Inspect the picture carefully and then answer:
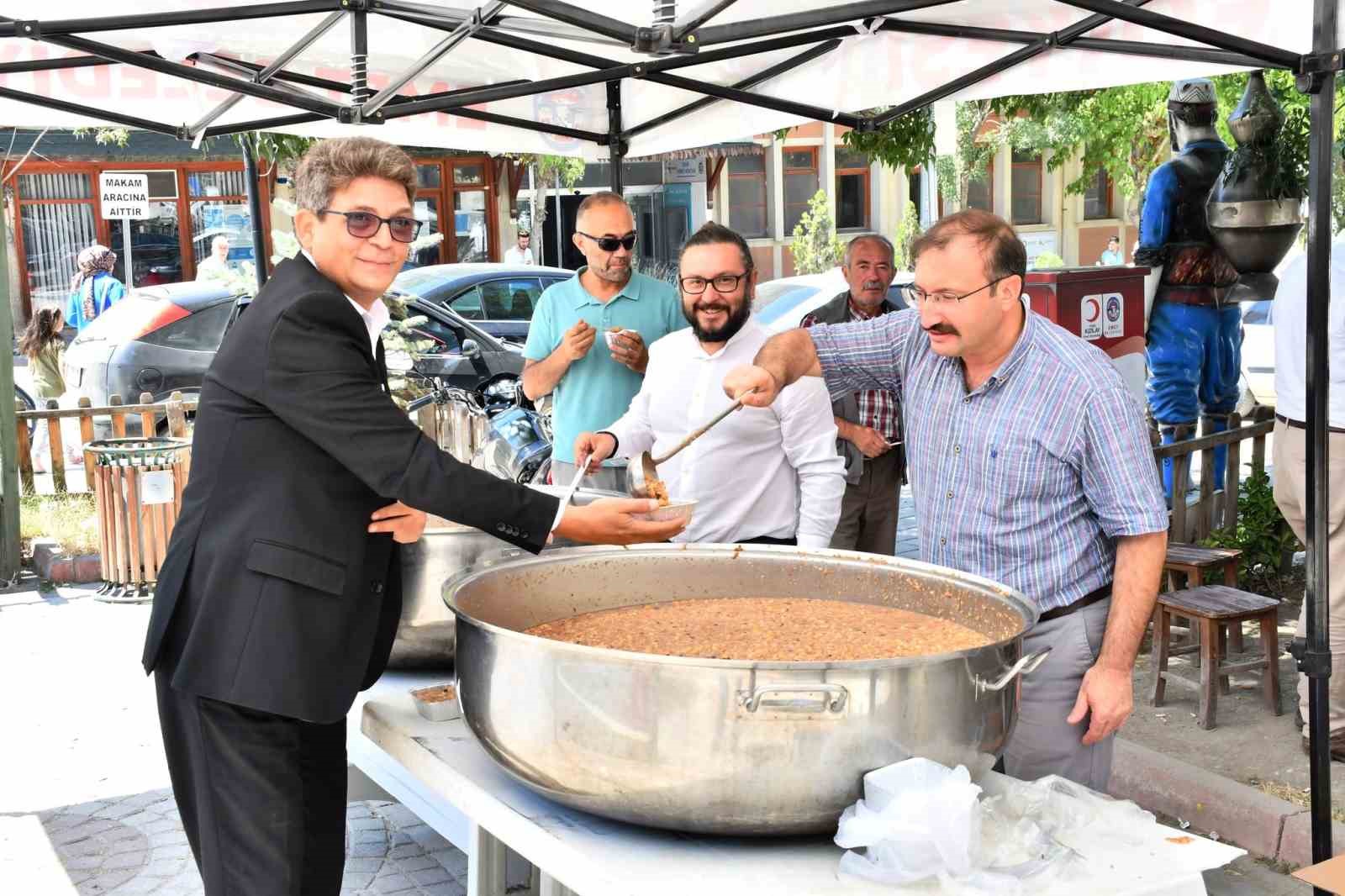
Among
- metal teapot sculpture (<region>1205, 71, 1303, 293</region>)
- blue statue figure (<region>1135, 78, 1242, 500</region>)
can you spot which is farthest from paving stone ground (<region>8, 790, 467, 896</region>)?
metal teapot sculpture (<region>1205, 71, 1303, 293</region>)

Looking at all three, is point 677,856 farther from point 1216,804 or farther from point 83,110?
point 83,110

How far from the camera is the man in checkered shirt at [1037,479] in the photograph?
8.19ft

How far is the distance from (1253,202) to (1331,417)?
286cm

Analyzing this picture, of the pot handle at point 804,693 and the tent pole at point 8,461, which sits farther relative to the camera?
the tent pole at point 8,461

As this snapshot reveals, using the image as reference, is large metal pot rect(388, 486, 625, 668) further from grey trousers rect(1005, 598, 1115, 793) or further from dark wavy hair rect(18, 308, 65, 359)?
dark wavy hair rect(18, 308, 65, 359)

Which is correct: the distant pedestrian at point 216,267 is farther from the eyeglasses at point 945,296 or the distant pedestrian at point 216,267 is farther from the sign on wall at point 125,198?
the eyeglasses at point 945,296

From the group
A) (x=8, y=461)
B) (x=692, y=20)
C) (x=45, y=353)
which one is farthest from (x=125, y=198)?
(x=692, y=20)

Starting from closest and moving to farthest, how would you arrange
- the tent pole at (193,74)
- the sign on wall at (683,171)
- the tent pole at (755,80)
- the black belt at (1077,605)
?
the black belt at (1077,605) → the tent pole at (193,74) → the tent pole at (755,80) → the sign on wall at (683,171)

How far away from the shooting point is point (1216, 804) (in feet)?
13.9

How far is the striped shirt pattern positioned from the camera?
8.20 feet

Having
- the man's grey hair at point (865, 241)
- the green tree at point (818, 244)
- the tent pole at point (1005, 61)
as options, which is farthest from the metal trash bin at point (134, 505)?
the green tree at point (818, 244)

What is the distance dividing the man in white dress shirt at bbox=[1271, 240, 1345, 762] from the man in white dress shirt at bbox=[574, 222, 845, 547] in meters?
1.86

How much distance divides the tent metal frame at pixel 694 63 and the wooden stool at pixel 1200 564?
2064 millimetres

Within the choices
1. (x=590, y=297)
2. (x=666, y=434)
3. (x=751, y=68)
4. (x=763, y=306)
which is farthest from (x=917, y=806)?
(x=763, y=306)
